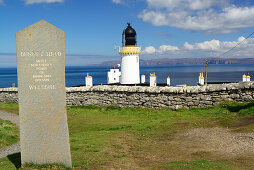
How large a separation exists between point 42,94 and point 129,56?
29117mm

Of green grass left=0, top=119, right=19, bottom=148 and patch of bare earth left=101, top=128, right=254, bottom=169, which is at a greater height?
patch of bare earth left=101, top=128, right=254, bottom=169

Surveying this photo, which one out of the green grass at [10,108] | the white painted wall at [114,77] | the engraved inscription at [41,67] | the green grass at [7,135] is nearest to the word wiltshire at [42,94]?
the engraved inscription at [41,67]

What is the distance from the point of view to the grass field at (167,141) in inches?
265

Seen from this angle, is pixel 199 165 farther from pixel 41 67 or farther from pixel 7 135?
pixel 7 135

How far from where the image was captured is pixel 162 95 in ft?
53.6

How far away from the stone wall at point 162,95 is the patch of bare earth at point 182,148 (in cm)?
466

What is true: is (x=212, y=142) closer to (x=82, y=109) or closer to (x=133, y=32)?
(x=82, y=109)

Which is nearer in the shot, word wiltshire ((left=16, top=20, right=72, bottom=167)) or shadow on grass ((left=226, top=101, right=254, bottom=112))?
word wiltshire ((left=16, top=20, right=72, bottom=167))

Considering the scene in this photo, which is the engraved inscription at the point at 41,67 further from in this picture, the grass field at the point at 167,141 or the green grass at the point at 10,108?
the green grass at the point at 10,108

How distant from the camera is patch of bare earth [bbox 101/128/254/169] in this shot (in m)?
7.00

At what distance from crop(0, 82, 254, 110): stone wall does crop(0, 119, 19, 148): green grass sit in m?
6.86

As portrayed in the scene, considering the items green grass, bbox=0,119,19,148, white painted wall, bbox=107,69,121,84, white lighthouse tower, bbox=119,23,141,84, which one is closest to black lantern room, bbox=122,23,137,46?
white lighthouse tower, bbox=119,23,141,84

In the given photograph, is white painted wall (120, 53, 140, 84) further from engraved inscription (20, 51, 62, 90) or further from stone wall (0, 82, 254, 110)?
engraved inscription (20, 51, 62, 90)

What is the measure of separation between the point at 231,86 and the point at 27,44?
1118cm
